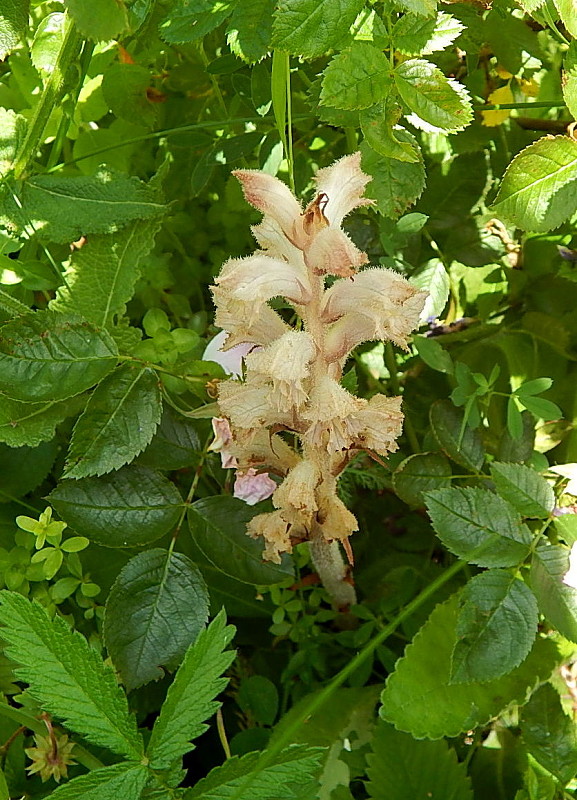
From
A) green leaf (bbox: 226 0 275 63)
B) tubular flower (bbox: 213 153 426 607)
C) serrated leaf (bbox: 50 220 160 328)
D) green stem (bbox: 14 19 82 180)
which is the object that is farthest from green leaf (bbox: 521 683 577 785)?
green stem (bbox: 14 19 82 180)

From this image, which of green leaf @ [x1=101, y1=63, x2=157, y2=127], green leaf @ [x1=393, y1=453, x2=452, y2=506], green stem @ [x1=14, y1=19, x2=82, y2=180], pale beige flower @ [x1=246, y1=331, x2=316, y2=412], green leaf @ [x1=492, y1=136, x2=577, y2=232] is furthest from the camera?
green leaf @ [x1=101, y1=63, x2=157, y2=127]

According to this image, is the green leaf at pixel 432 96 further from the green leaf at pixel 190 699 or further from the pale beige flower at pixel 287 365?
the green leaf at pixel 190 699

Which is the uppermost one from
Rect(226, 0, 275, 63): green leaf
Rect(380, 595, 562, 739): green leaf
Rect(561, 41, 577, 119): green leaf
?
Rect(226, 0, 275, 63): green leaf

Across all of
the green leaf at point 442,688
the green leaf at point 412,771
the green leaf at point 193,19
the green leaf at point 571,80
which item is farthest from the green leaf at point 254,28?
the green leaf at point 412,771

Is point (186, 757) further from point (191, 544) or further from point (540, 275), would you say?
point (540, 275)

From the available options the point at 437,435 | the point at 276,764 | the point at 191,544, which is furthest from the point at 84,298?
the point at 276,764

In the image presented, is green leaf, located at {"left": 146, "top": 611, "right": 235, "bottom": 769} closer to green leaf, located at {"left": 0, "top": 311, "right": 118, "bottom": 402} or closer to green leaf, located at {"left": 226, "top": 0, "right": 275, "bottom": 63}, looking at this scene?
green leaf, located at {"left": 0, "top": 311, "right": 118, "bottom": 402}

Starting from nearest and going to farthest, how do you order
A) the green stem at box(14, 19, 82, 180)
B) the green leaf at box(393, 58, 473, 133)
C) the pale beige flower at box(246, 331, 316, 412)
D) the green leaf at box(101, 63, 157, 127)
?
1. the pale beige flower at box(246, 331, 316, 412)
2. the green leaf at box(393, 58, 473, 133)
3. the green stem at box(14, 19, 82, 180)
4. the green leaf at box(101, 63, 157, 127)

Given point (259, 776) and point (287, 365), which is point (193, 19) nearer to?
point (287, 365)
